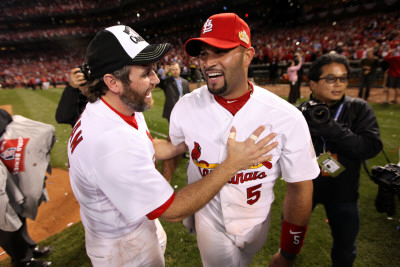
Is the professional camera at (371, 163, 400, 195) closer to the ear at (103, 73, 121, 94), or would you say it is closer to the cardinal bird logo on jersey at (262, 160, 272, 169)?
the cardinal bird logo on jersey at (262, 160, 272, 169)

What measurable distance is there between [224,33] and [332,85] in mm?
1321

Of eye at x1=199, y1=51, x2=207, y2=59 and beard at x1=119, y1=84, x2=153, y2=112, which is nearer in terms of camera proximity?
beard at x1=119, y1=84, x2=153, y2=112

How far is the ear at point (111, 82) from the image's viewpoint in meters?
1.79

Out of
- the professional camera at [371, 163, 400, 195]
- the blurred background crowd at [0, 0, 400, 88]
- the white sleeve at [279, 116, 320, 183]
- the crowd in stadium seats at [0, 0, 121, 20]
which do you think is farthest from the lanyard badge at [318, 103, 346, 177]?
the crowd in stadium seats at [0, 0, 121, 20]

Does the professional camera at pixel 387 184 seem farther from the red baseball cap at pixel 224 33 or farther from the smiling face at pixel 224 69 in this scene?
the red baseball cap at pixel 224 33

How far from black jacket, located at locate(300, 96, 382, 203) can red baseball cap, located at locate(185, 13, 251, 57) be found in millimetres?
1057

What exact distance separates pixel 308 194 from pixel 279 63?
16.8 meters

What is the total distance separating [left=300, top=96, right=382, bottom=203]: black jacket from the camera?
2.20m

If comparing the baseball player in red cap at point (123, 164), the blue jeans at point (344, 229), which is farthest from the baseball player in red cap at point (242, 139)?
A: the blue jeans at point (344, 229)

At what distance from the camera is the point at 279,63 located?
55.1 ft

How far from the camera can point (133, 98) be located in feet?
6.13

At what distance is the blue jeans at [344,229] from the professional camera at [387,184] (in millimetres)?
468

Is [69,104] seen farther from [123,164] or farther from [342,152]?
[342,152]

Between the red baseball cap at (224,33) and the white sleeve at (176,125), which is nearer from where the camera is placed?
the red baseball cap at (224,33)
